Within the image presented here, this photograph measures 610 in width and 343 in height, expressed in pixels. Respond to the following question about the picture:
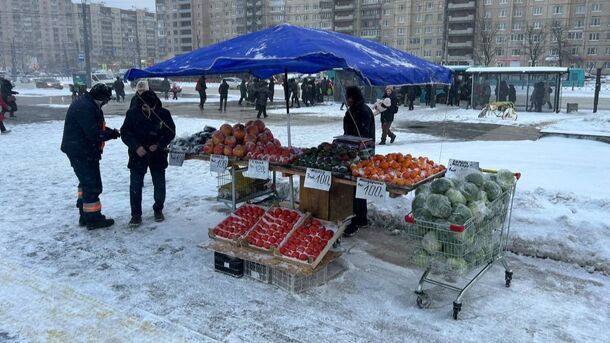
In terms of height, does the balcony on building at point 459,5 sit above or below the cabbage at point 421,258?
above

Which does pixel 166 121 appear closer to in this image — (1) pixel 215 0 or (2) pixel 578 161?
(2) pixel 578 161

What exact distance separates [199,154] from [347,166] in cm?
209

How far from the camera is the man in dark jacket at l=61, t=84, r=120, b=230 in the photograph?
5785mm

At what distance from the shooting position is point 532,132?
49.8ft

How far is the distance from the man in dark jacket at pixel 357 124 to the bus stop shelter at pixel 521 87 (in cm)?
1822

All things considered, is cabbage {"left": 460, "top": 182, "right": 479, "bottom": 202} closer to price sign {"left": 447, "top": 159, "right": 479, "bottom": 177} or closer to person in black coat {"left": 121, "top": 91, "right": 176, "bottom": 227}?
price sign {"left": 447, "top": 159, "right": 479, "bottom": 177}

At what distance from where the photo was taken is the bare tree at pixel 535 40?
64.8m

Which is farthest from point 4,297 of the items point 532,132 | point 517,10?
point 517,10

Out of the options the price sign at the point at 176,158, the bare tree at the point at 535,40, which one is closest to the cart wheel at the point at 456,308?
the price sign at the point at 176,158

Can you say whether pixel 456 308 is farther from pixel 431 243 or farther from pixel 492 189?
pixel 492 189

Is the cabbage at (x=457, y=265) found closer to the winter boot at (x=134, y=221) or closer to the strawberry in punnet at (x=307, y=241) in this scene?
the strawberry in punnet at (x=307, y=241)

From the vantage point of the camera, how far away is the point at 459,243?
3.85 meters

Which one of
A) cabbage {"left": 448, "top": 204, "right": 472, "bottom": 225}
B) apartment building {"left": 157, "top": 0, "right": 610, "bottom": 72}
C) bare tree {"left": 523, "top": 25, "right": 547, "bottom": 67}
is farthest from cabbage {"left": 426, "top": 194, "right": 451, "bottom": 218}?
bare tree {"left": 523, "top": 25, "right": 547, "bottom": 67}

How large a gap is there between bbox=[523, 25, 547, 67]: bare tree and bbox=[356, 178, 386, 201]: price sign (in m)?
66.6
